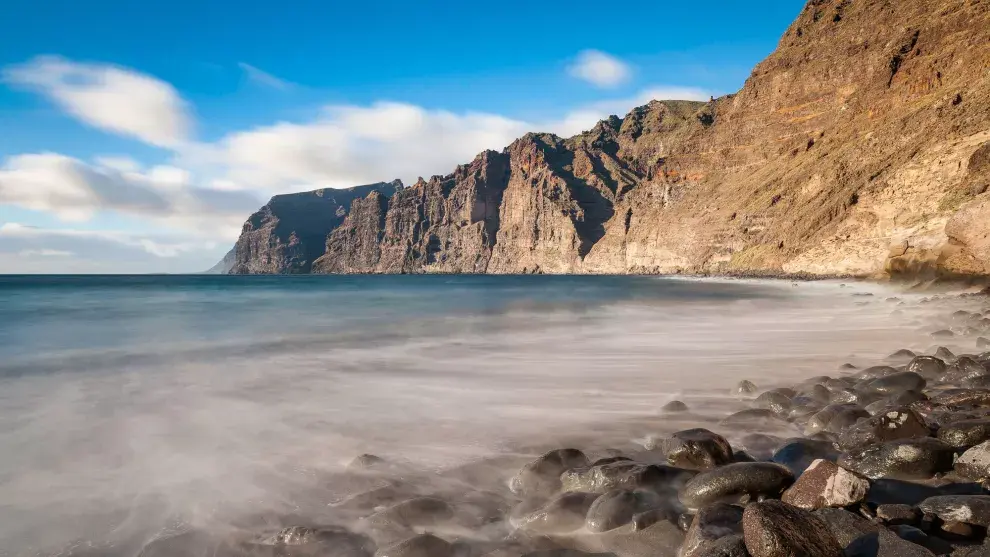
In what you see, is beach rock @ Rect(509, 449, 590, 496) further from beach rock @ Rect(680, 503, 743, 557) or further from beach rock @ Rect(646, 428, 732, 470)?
beach rock @ Rect(680, 503, 743, 557)

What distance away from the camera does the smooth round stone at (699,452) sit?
14.5ft

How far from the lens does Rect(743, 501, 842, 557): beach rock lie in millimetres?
2549

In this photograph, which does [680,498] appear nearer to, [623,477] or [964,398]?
[623,477]

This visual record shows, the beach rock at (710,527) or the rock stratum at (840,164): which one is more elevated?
the rock stratum at (840,164)

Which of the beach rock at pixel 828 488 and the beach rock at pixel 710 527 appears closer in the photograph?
the beach rock at pixel 710 527

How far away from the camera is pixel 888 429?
453cm

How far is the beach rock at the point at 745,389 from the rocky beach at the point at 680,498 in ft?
5.26

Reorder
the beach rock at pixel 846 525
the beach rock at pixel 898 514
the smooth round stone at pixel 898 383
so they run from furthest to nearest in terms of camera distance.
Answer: the smooth round stone at pixel 898 383, the beach rock at pixel 898 514, the beach rock at pixel 846 525

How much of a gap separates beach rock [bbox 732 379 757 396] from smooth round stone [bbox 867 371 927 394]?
4.64 feet

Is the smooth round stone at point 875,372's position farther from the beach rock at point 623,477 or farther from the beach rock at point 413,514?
the beach rock at point 413,514

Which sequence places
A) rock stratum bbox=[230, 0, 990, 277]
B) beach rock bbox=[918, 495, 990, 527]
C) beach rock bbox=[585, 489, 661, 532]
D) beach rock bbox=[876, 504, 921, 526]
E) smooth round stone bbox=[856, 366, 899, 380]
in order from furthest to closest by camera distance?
rock stratum bbox=[230, 0, 990, 277]
smooth round stone bbox=[856, 366, 899, 380]
beach rock bbox=[585, 489, 661, 532]
beach rock bbox=[876, 504, 921, 526]
beach rock bbox=[918, 495, 990, 527]

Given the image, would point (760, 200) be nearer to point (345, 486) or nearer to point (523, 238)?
point (345, 486)

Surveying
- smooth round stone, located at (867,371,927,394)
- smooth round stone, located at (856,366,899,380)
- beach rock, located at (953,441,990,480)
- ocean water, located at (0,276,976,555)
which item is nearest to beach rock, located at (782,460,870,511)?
beach rock, located at (953,441,990,480)

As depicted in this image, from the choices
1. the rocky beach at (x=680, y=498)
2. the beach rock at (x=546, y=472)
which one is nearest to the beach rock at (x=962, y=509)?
the rocky beach at (x=680, y=498)
